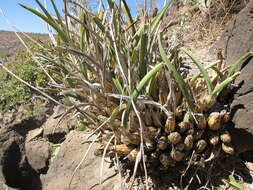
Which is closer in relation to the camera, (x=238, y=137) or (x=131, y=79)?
(x=131, y=79)

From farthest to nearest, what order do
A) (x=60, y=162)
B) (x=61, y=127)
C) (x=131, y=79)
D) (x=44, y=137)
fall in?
(x=44, y=137)
(x=61, y=127)
(x=60, y=162)
(x=131, y=79)

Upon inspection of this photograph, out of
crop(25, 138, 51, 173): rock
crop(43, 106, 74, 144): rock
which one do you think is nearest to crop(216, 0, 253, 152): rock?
crop(43, 106, 74, 144): rock

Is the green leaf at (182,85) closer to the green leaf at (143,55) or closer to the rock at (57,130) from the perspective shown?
the green leaf at (143,55)

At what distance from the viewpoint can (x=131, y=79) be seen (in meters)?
1.08

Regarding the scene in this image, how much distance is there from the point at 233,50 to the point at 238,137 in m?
0.54

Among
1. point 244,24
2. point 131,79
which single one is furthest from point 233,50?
point 131,79

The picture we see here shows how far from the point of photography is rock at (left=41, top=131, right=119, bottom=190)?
142 cm

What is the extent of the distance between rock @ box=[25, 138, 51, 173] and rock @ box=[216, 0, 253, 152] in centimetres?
209

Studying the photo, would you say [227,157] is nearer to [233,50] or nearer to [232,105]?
[232,105]

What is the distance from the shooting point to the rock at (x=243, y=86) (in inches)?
44.3

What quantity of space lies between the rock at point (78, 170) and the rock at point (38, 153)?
30.7 inches

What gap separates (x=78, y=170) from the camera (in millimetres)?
1578

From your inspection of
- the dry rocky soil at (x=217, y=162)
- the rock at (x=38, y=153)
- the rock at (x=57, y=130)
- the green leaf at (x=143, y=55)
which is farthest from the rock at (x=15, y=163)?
the green leaf at (x=143, y=55)

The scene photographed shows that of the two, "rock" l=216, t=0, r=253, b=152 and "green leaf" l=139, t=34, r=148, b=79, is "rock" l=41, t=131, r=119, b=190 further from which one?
"rock" l=216, t=0, r=253, b=152
